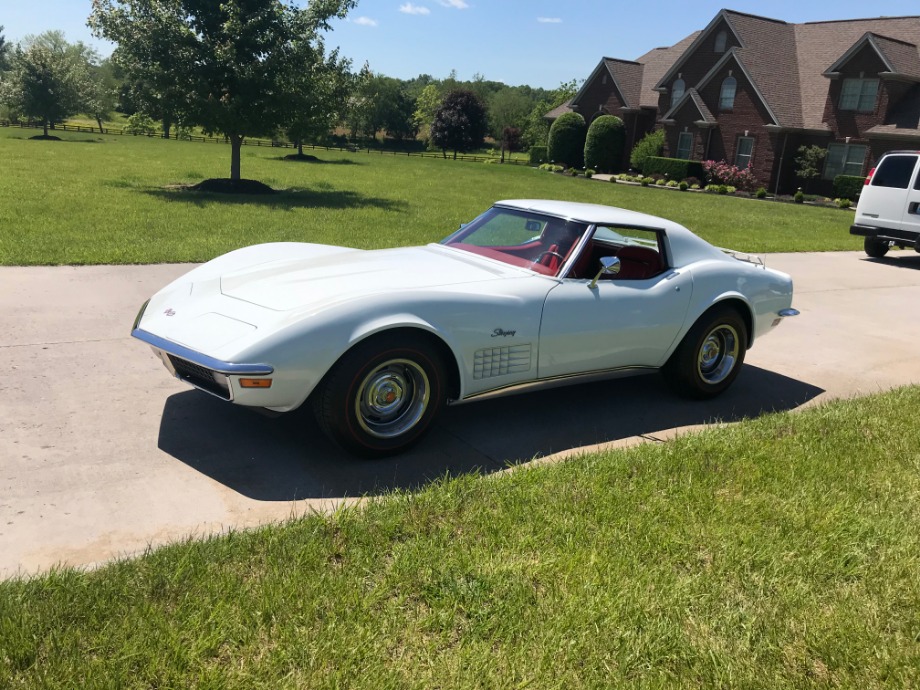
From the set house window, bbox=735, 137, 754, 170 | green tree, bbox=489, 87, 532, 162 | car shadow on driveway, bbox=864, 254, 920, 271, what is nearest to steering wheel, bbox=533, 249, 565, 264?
car shadow on driveway, bbox=864, 254, 920, 271

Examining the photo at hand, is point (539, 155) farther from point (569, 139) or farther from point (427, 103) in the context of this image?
point (427, 103)

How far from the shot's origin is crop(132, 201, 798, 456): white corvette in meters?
3.85

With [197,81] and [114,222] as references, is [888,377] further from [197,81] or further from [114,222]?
[197,81]

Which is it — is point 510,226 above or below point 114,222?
above

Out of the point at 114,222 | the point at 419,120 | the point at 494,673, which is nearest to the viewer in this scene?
the point at 494,673

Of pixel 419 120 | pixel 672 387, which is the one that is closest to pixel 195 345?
pixel 672 387

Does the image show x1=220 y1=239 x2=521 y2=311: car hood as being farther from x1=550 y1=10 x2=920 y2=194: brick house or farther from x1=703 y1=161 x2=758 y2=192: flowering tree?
x1=703 y1=161 x2=758 y2=192: flowering tree

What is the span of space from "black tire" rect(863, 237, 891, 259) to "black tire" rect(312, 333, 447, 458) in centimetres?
Answer: 1291

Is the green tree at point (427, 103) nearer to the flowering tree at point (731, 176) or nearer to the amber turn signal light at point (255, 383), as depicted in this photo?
the flowering tree at point (731, 176)

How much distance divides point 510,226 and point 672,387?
1.67m

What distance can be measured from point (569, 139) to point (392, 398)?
143 feet

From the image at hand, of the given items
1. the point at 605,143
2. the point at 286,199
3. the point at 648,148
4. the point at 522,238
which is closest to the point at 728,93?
the point at 648,148

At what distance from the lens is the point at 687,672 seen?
2.61 m

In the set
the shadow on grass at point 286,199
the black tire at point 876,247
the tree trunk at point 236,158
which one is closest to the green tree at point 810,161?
the black tire at point 876,247
